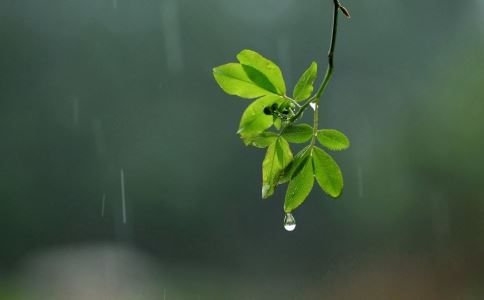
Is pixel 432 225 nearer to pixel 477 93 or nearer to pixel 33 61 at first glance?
pixel 477 93

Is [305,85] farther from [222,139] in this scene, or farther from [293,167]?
[222,139]

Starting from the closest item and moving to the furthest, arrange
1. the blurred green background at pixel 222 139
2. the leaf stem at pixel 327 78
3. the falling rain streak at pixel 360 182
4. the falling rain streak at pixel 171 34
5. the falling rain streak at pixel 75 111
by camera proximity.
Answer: the leaf stem at pixel 327 78 → the blurred green background at pixel 222 139 → the falling rain streak at pixel 360 182 → the falling rain streak at pixel 75 111 → the falling rain streak at pixel 171 34

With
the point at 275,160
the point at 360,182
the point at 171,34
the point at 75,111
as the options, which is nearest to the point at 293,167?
the point at 275,160

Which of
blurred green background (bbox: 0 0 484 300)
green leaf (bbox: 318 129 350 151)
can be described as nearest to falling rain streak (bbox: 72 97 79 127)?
blurred green background (bbox: 0 0 484 300)

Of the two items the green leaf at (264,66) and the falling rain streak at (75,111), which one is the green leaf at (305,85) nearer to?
the green leaf at (264,66)

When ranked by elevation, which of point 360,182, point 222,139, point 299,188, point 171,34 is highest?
point 171,34

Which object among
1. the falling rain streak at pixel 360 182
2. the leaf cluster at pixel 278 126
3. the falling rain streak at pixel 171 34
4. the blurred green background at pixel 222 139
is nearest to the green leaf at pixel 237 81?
the leaf cluster at pixel 278 126

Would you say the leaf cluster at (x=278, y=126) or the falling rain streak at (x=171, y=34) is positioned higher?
the falling rain streak at (x=171, y=34)
